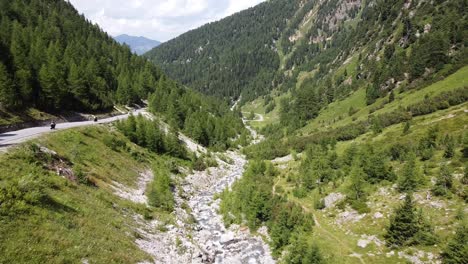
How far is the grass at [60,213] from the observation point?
66.5 feet

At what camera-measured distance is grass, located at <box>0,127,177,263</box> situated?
2027 cm

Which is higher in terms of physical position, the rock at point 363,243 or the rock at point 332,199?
the rock at point 332,199

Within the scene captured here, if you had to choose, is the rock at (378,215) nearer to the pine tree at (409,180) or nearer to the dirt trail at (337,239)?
the pine tree at (409,180)

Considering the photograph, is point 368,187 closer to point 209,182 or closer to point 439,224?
point 439,224

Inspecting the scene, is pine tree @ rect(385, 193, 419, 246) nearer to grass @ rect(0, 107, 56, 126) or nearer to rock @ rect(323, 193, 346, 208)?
rock @ rect(323, 193, 346, 208)

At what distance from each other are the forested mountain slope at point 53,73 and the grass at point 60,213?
2262cm

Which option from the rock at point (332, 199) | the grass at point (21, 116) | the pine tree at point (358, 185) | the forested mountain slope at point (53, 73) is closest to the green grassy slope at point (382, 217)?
the rock at point (332, 199)

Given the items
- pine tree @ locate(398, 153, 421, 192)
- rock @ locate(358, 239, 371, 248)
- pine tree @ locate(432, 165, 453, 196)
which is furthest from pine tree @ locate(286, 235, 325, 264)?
pine tree @ locate(432, 165, 453, 196)

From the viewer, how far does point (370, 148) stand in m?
54.2

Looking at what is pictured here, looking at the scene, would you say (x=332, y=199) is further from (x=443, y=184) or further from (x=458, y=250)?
(x=458, y=250)

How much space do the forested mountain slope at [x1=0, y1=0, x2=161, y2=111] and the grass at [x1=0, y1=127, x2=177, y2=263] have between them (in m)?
22.6

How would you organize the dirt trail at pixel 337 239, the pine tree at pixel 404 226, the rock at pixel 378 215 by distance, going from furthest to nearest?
the rock at pixel 378 215, the dirt trail at pixel 337 239, the pine tree at pixel 404 226

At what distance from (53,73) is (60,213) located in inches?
2069

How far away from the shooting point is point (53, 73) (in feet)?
221
